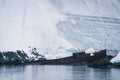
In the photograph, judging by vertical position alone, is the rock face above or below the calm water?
above

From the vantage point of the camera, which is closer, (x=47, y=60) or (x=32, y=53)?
(x=47, y=60)

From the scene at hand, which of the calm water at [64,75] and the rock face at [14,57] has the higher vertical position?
the rock face at [14,57]

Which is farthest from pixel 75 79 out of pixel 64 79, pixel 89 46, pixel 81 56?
pixel 89 46

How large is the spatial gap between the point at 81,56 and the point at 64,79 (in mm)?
26099

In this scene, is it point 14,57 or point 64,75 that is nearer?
point 64,75

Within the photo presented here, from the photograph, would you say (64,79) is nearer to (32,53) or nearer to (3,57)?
(3,57)

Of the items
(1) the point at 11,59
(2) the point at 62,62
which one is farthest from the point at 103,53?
(1) the point at 11,59

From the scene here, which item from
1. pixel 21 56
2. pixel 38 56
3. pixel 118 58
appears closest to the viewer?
pixel 118 58

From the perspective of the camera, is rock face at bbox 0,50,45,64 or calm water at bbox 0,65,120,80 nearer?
calm water at bbox 0,65,120,80

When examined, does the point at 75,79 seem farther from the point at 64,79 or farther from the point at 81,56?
the point at 81,56

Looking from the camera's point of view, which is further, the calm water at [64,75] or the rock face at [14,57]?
the rock face at [14,57]

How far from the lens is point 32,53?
60.8 m

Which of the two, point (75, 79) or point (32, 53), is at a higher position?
point (32, 53)

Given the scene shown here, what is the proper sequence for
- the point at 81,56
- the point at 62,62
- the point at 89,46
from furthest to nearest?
the point at 89,46 < the point at 62,62 < the point at 81,56
